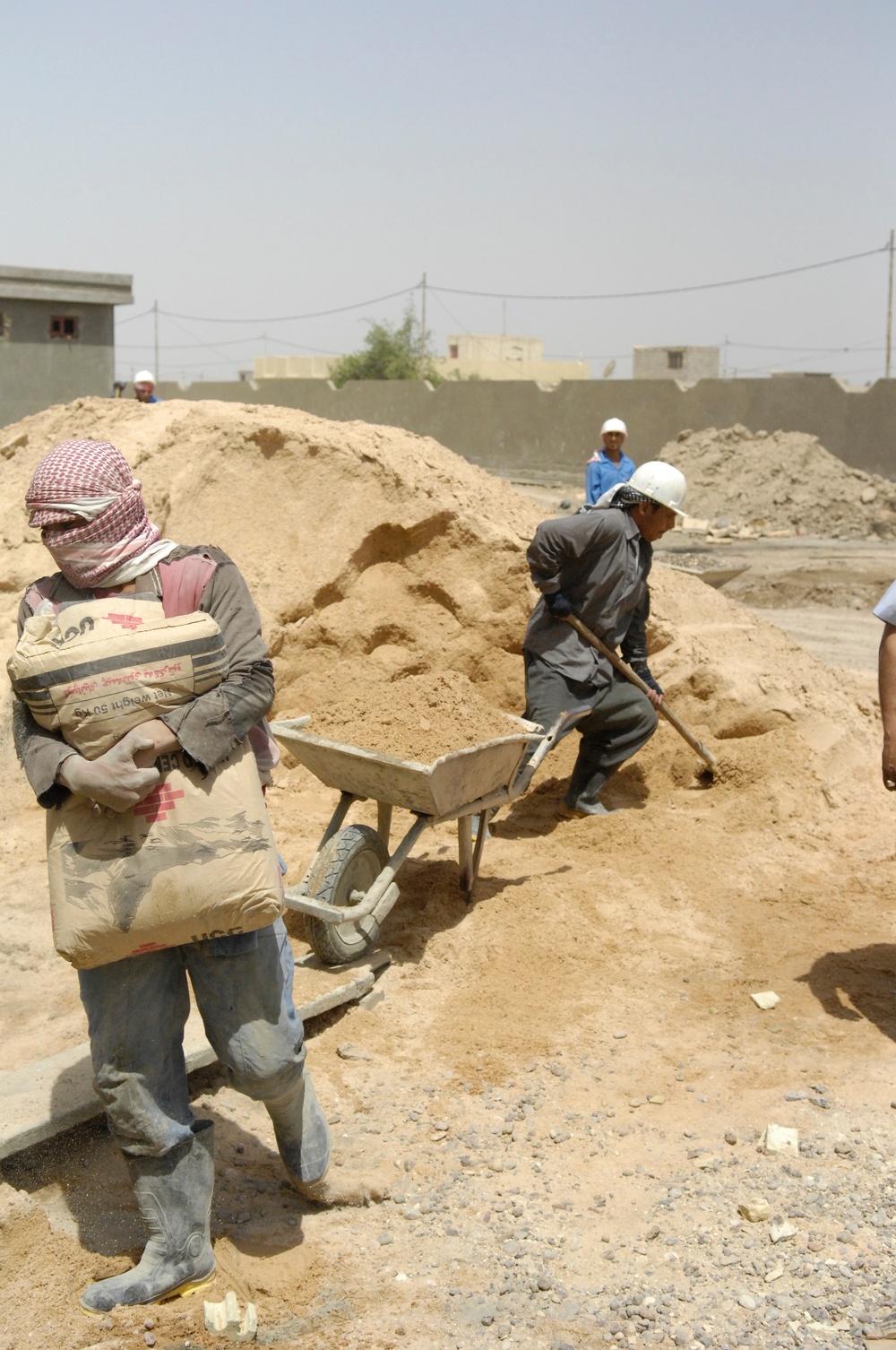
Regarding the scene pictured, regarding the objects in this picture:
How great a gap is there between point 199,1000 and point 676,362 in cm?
2962

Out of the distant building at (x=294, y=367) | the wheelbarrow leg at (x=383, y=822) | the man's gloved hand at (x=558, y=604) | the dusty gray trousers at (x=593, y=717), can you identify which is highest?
the distant building at (x=294, y=367)

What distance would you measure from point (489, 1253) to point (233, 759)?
143cm

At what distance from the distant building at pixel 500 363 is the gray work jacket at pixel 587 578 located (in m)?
29.4

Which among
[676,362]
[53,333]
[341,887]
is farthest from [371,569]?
[676,362]

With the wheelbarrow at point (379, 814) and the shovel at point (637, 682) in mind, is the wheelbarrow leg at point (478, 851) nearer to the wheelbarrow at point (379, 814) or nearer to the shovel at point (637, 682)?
the wheelbarrow at point (379, 814)

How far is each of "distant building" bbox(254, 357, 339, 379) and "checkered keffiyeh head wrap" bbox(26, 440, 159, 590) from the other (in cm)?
4076

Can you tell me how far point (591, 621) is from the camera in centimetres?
540

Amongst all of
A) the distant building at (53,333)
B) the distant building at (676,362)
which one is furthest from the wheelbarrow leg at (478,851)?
the distant building at (676,362)

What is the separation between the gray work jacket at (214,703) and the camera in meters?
2.31

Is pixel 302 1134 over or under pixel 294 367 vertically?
under

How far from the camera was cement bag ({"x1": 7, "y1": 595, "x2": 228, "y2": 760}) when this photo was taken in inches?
89.0

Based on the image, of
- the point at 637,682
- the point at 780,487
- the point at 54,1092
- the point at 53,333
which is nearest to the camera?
the point at 54,1092

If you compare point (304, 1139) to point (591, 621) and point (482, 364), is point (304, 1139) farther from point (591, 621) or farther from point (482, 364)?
point (482, 364)

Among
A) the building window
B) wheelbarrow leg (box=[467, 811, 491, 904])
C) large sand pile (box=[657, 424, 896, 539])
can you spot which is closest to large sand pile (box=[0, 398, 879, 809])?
wheelbarrow leg (box=[467, 811, 491, 904])
